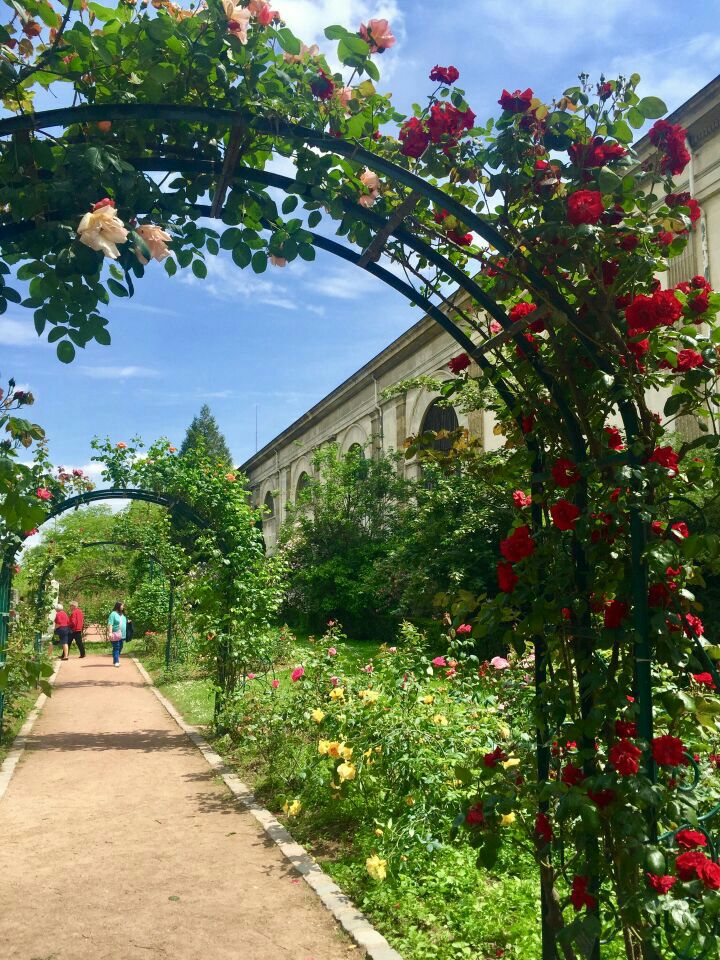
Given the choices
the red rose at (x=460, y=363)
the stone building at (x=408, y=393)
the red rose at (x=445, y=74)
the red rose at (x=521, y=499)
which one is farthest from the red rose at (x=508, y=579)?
the stone building at (x=408, y=393)

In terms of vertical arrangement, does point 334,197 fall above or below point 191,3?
below

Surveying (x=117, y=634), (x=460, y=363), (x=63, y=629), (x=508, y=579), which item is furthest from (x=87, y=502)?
(x=508, y=579)

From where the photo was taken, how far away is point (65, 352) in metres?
2.70

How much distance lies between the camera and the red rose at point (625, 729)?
8.09ft

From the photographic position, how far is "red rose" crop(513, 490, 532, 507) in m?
3.12

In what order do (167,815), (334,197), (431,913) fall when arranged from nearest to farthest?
1. (334,197)
2. (431,913)
3. (167,815)

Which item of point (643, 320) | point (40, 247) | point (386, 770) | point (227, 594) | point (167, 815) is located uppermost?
point (40, 247)

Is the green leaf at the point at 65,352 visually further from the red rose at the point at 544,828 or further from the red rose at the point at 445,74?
the red rose at the point at 544,828

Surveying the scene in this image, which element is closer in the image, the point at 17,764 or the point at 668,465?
the point at 668,465

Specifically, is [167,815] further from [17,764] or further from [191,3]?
[191,3]

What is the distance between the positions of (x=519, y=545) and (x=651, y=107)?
1584mm

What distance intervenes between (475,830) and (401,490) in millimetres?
16095

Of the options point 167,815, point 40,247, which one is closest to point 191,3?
point 40,247

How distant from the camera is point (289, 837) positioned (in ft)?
17.2
